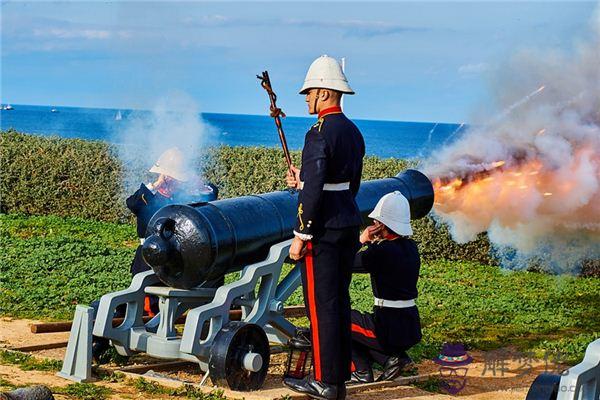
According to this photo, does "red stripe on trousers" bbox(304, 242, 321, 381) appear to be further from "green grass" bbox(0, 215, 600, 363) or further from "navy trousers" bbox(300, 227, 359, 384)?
"green grass" bbox(0, 215, 600, 363)

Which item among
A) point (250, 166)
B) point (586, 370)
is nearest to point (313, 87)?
point (586, 370)

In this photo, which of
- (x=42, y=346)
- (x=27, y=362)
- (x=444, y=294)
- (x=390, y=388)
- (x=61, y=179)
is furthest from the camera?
(x=61, y=179)

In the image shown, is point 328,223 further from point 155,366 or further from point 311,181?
point 155,366

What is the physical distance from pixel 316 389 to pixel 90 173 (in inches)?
482

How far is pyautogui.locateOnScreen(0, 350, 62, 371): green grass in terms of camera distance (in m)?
7.77

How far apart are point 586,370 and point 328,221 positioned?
2.89 metres

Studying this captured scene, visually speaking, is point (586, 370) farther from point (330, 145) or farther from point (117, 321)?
point (117, 321)

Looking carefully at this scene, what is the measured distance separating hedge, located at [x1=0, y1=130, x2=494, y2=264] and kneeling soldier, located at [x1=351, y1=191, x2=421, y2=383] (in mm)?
7891

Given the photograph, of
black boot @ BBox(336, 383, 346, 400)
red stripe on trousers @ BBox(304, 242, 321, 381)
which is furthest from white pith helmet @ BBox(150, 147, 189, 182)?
black boot @ BBox(336, 383, 346, 400)

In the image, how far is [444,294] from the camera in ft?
40.1

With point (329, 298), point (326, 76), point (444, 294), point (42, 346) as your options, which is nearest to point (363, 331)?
point (329, 298)

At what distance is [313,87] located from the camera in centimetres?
685

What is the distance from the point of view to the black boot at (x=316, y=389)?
6.94 metres

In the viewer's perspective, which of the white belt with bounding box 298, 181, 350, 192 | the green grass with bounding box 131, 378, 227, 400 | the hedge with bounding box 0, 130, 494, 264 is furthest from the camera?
the hedge with bounding box 0, 130, 494, 264
